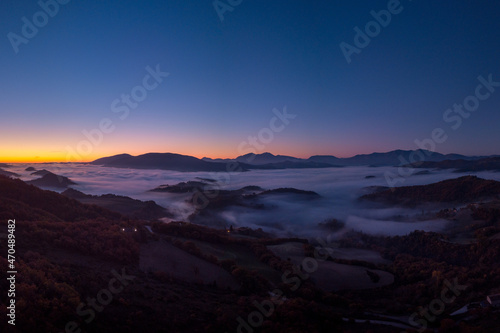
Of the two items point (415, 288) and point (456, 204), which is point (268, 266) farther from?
point (456, 204)

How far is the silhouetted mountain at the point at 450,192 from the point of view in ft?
205

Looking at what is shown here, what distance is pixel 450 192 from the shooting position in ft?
222

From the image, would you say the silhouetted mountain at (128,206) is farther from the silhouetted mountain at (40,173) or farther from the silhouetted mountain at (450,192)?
the silhouetted mountain at (450,192)

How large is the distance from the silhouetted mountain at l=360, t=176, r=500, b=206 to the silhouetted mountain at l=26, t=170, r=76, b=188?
89.7m

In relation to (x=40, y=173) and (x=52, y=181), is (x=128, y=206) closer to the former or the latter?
(x=52, y=181)

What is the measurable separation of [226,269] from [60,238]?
310 inches

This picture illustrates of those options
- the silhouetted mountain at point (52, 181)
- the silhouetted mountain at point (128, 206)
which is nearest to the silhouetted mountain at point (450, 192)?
the silhouetted mountain at point (128, 206)

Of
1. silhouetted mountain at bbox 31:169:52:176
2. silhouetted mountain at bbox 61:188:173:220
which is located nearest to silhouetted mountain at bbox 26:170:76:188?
silhouetted mountain at bbox 31:169:52:176

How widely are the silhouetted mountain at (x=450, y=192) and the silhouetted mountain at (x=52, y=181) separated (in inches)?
3533

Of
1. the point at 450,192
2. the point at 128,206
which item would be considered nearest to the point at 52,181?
the point at 128,206

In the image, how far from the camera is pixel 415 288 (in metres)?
16.6

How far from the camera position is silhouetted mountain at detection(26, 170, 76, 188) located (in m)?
83.8

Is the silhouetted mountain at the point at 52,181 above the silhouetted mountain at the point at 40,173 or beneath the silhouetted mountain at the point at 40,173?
beneath

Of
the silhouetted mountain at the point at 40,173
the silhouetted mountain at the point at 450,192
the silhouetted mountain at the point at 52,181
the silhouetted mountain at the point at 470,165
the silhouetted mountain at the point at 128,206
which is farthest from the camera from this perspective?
the silhouetted mountain at the point at 470,165
